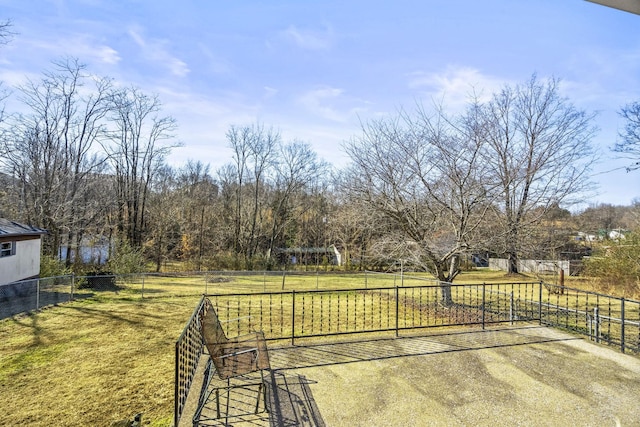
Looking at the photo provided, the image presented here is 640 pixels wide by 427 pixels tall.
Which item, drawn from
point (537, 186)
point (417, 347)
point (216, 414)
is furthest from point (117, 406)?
point (537, 186)

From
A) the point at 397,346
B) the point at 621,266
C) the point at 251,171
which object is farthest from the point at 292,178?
the point at 397,346

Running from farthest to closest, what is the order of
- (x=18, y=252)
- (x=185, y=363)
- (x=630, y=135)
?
1. (x=630, y=135)
2. (x=18, y=252)
3. (x=185, y=363)

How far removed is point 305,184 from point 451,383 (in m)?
23.6

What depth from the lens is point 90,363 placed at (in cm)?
514

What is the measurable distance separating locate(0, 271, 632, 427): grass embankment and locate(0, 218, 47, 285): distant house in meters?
3.91

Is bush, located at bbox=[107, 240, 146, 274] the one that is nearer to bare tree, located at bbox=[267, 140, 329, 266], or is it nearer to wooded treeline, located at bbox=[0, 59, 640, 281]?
wooded treeline, located at bbox=[0, 59, 640, 281]

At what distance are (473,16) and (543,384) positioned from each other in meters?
4.58

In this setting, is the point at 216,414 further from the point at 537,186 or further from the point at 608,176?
the point at 608,176

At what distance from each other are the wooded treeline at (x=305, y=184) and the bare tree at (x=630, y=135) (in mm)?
110

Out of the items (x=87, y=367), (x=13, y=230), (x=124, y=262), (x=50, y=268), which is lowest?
(x=87, y=367)

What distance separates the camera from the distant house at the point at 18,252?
11203 millimetres

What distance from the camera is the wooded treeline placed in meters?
9.43

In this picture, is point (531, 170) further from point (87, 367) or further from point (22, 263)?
point (22, 263)

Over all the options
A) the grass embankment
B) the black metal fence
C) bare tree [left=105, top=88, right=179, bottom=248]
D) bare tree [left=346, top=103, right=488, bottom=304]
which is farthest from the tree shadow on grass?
bare tree [left=105, top=88, right=179, bottom=248]
